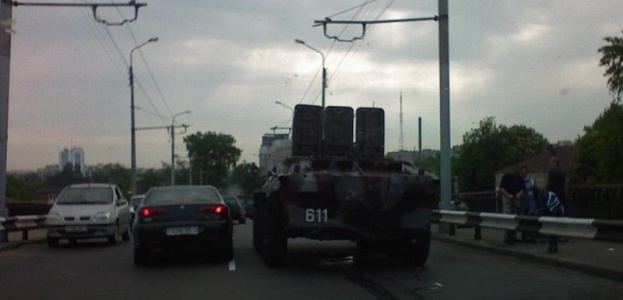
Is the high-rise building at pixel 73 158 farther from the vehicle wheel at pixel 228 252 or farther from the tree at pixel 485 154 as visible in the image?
the vehicle wheel at pixel 228 252

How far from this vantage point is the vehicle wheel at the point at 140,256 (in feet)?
43.0

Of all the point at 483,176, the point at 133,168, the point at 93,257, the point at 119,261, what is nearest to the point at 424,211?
the point at 119,261

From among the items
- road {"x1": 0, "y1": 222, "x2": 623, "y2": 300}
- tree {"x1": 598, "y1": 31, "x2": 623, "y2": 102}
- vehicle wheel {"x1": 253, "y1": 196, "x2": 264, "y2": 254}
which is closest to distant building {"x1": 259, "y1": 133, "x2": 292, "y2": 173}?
vehicle wheel {"x1": 253, "y1": 196, "x2": 264, "y2": 254}

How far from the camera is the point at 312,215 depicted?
38.4 ft

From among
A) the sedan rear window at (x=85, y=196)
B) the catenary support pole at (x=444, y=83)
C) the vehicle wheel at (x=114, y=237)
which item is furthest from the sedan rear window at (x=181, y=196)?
the catenary support pole at (x=444, y=83)

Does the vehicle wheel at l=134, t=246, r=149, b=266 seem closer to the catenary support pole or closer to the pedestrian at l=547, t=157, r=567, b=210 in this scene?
the pedestrian at l=547, t=157, r=567, b=210

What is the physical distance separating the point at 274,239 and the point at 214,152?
129m

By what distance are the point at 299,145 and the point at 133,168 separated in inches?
1268

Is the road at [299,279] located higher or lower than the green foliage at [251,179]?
lower

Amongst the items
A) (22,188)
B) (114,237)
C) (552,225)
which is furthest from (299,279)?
(22,188)

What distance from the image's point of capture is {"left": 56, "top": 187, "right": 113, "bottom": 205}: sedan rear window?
18797mm

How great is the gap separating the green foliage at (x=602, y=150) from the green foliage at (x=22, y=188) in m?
51.7

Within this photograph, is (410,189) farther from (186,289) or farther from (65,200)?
(65,200)

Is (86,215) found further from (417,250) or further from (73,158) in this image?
(73,158)
